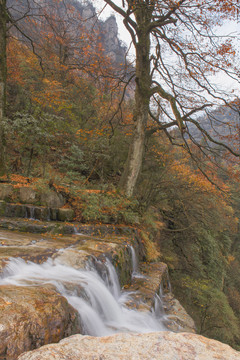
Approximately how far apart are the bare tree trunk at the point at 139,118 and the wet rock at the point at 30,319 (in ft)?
19.6

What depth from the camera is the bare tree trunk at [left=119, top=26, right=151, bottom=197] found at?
8102mm

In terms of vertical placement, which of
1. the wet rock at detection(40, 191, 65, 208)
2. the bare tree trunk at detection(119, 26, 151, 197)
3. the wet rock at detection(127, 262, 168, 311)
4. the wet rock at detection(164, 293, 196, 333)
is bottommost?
the wet rock at detection(164, 293, 196, 333)

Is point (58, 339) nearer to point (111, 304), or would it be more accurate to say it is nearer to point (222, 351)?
point (222, 351)

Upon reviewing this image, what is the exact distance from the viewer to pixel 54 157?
1102 cm

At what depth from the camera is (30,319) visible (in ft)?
5.51

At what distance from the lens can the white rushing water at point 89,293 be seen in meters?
2.60

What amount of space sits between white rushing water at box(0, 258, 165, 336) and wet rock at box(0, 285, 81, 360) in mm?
399

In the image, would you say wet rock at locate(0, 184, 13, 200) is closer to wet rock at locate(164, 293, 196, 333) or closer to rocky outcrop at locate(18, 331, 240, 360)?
wet rock at locate(164, 293, 196, 333)

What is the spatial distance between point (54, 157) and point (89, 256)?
821 cm

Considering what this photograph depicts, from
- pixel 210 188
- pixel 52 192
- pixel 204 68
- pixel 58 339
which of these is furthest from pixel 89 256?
pixel 204 68

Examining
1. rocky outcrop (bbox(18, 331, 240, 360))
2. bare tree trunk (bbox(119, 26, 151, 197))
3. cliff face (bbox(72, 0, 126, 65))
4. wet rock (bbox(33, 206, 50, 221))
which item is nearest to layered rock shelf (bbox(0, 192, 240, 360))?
rocky outcrop (bbox(18, 331, 240, 360))

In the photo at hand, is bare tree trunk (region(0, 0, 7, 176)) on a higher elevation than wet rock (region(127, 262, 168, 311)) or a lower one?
A: higher

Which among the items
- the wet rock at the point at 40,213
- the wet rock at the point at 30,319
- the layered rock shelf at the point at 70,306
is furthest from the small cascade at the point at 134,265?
the wet rock at the point at 30,319

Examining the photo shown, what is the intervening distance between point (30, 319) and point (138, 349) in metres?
0.87
